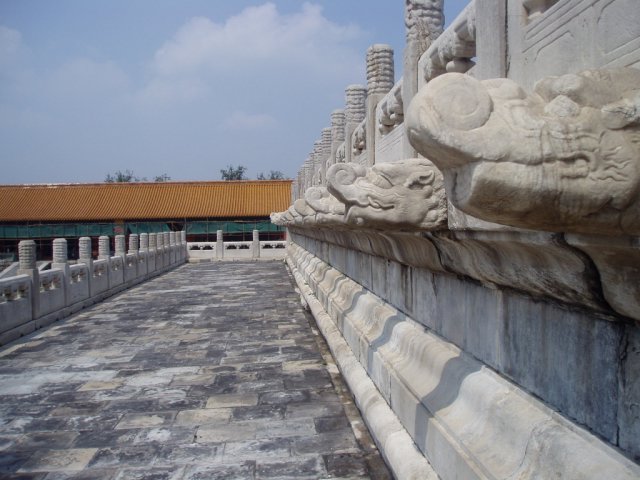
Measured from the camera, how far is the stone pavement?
3973mm

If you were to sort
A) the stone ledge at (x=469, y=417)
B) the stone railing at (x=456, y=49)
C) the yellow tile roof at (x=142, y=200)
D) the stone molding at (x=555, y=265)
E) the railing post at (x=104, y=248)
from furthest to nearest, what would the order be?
the yellow tile roof at (x=142, y=200)
the railing post at (x=104, y=248)
the stone railing at (x=456, y=49)
the stone ledge at (x=469, y=417)
the stone molding at (x=555, y=265)

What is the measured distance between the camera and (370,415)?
4.08m

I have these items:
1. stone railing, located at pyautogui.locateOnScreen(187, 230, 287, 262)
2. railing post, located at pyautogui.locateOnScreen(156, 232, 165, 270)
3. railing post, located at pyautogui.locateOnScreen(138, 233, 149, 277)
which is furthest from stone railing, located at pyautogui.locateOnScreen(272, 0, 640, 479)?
stone railing, located at pyautogui.locateOnScreen(187, 230, 287, 262)

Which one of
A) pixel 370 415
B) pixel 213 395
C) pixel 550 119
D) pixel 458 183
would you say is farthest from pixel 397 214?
A: pixel 213 395

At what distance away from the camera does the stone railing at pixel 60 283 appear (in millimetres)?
8687

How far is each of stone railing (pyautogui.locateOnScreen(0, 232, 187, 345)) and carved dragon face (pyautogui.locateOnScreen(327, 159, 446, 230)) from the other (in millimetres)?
7043

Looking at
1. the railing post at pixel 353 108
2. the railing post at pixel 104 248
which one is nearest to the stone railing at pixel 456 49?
the railing post at pixel 353 108

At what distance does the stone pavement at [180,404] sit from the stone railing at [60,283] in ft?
1.22

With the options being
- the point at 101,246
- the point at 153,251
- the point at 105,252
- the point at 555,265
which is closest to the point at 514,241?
the point at 555,265

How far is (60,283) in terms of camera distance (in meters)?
10.6

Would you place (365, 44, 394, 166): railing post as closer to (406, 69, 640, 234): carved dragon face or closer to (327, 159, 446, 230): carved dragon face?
(327, 159, 446, 230): carved dragon face

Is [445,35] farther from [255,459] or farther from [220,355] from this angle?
[220,355]

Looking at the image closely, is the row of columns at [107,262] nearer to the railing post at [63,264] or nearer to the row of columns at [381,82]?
the railing post at [63,264]

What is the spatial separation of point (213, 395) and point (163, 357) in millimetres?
1921
